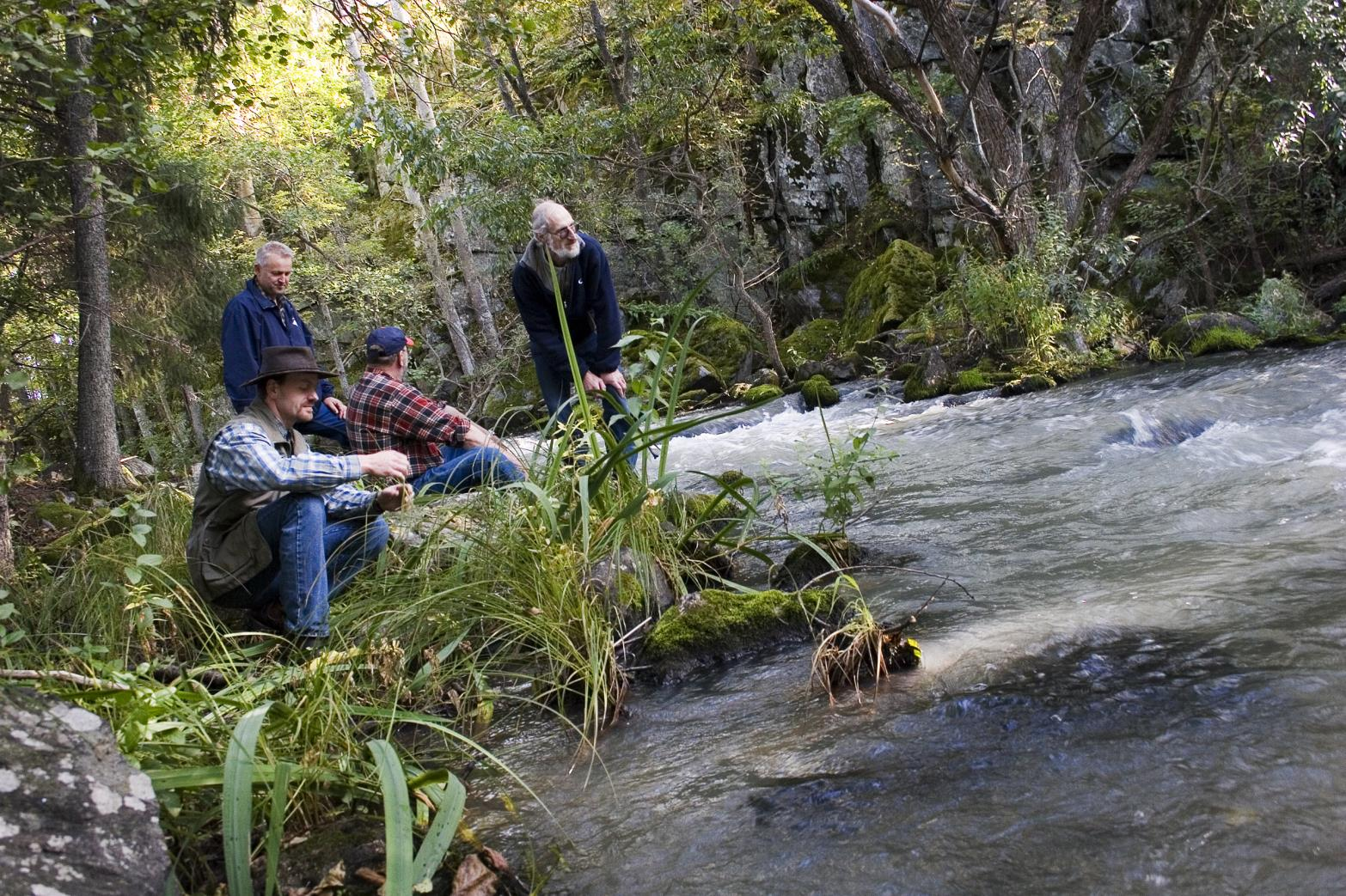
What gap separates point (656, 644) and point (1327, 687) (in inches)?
78.2

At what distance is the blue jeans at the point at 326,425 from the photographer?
17.6 feet

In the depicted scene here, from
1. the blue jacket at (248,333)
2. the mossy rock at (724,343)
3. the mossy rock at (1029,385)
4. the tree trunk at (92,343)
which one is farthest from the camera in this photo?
the mossy rock at (724,343)

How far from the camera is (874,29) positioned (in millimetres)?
18562

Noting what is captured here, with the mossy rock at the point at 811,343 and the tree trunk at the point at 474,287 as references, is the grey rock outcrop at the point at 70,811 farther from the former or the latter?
the tree trunk at the point at 474,287

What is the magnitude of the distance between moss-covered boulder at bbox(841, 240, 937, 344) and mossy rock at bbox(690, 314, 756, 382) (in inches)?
71.2

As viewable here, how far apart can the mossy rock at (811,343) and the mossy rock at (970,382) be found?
4076 millimetres

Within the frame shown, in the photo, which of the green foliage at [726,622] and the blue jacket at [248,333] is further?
the blue jacket at [248,333]

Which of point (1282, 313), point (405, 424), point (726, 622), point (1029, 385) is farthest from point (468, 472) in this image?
point (1282, 313)

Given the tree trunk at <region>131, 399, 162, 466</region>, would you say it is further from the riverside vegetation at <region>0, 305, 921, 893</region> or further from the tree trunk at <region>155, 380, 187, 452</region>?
the riverside vegetation at <region>0, 305, 921, 893</region>

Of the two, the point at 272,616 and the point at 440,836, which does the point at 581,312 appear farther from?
the point at 440,836

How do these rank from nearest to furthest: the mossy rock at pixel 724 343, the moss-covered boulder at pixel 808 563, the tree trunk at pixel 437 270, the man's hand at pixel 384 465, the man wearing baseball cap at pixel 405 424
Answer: the man's hand at pixel 384 465 → the moss-covered boulder at pixel 808 563 → the man wearing baseball cap at pixel 405 424 → the mossy rock at pixel 724 343 → the tree trunk at pixel 437 270

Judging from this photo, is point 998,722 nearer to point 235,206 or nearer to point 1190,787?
point 1190,787

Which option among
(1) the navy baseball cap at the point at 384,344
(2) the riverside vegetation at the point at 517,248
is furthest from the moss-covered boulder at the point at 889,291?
(1) the navy baseball cap at the point at 384,344

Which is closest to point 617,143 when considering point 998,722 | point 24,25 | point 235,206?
point 235,206
